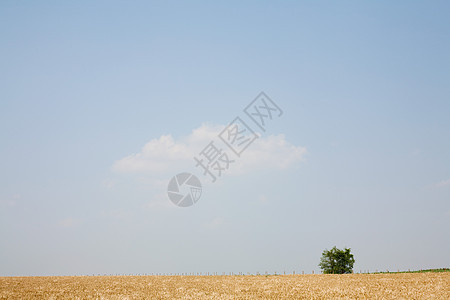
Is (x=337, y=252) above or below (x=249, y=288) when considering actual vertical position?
above

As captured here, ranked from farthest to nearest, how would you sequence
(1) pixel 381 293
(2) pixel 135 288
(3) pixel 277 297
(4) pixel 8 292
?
1. (2) pixel 135 288
2. (4) pixel 8 292
3. (1) pixel 381 293
4. (3) pixel 277 297

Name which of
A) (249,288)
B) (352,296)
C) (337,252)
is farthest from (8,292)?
(337,252)

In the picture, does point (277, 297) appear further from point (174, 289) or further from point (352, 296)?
point (174, 289)

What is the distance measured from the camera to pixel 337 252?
72.8m

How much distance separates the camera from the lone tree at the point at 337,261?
71.7 m

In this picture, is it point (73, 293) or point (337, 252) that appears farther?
point (337, 252)

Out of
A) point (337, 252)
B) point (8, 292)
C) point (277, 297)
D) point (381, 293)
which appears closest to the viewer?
point (277, 297)

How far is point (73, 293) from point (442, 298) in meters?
26.2

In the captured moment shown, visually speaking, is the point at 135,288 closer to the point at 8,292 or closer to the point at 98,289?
the point at 98,289

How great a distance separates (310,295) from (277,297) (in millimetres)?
2618

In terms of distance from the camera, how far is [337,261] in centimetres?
7256

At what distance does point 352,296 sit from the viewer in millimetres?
28344

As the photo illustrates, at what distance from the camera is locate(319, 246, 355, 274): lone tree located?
235 ft

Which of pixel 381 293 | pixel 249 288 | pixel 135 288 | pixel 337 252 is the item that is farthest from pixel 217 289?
pixel 337 252
